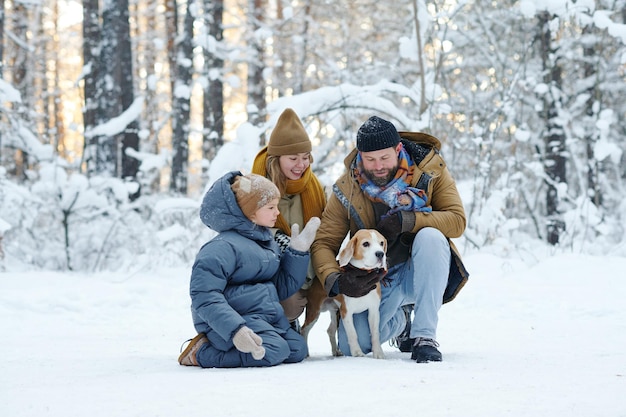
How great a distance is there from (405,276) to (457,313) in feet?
7.60

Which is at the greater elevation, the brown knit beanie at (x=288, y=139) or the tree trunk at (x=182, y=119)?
the tree trunk at (x=182, y=119)

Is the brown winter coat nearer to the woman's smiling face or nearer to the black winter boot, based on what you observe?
the woman's smiling face

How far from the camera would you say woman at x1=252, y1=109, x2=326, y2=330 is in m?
4.39

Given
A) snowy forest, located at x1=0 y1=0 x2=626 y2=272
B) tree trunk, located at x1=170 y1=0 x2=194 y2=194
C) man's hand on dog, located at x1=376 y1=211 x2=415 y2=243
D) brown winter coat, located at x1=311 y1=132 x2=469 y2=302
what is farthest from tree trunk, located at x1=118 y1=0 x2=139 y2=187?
man's hand on dog, located at x1=376 y1=211 x2=415 y2=243

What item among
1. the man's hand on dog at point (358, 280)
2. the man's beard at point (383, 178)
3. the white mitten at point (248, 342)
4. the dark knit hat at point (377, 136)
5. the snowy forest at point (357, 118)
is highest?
the snowy forest at point (357, 118)

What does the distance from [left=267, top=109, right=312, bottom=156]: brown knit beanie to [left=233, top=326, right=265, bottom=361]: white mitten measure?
1.27 m

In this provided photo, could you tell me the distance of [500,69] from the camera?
12.5m

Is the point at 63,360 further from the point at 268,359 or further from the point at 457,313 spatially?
the point at 457,313

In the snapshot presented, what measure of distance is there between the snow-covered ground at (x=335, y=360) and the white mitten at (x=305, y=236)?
0.65m

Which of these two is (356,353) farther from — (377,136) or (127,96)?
(127,96)

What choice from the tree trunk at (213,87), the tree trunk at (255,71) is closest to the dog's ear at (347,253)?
the tree trunk at (213,87)

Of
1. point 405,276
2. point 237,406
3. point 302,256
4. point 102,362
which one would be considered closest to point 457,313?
point 405,276

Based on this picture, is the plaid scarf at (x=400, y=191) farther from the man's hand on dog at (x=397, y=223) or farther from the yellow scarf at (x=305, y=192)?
the yellow scarf at (x=305, y=192)

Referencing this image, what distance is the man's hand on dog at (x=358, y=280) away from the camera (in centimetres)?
396
